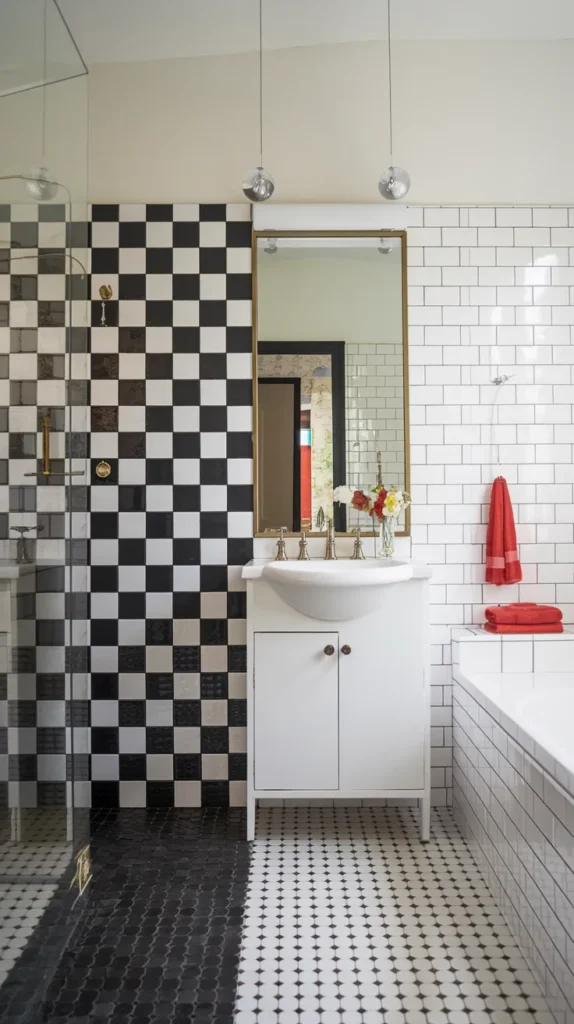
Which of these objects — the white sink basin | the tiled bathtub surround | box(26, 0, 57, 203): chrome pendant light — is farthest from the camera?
the white sink basin

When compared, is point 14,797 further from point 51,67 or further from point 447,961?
point 51,67

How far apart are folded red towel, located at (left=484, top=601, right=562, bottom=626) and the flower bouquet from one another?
1.59 feet

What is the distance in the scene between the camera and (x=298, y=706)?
8.21 ft

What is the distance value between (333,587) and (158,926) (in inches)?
44.4

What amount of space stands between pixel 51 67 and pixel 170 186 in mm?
1381

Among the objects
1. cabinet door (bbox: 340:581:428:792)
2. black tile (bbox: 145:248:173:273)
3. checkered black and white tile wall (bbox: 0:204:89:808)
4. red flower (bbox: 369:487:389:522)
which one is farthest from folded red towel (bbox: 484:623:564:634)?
black tile (bbox: 145:248:173:273)

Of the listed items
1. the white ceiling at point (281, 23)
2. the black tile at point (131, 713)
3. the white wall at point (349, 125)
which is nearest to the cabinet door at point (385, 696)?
the black tile at point (131, 713)

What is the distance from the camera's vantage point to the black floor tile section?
164 centimetres

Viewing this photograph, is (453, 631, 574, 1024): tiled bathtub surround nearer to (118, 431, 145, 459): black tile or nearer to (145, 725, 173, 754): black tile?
(145, 725, 173, 754): black tile

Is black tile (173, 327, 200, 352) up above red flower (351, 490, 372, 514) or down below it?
above

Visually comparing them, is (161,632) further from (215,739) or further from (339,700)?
(339,700)

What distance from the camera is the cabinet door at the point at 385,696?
250 centimetres

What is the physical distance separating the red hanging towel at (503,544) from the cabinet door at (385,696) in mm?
465

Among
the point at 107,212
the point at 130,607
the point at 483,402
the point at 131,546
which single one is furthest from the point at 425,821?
the point at 107,212
